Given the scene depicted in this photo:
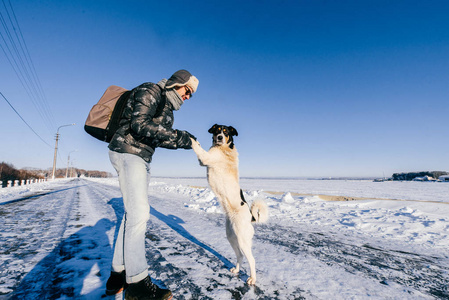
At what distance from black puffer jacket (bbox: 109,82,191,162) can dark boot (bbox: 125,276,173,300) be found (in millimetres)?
1180

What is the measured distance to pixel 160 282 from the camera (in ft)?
7.29

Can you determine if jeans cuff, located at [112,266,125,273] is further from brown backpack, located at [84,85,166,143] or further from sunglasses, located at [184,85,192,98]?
sunglasses, located at [184,85,192,98]

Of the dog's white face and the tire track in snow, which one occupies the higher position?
the dog's white face

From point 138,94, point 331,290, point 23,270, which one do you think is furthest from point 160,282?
point 138,94

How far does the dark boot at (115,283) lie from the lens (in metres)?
1.95

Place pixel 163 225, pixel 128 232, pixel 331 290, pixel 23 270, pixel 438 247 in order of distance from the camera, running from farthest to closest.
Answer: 1. pixel 163 225
2. pixel 438 247
3. pixel 23 270
4. pixel 331 290
5. pixel 128 232

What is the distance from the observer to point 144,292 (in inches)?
71.7

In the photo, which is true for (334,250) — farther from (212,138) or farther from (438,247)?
(212,138)

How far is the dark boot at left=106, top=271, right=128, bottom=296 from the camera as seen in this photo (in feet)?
6.41

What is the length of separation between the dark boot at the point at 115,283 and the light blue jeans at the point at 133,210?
5 centimetres

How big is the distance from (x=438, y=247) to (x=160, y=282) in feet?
16.3

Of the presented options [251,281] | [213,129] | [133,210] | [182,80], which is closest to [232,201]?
[251,281]

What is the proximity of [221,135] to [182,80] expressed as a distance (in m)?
1.34

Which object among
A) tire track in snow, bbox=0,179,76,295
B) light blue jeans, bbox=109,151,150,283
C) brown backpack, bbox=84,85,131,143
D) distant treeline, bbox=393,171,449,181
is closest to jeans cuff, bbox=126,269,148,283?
light blue jeans, bbox=109,151,150,283
